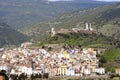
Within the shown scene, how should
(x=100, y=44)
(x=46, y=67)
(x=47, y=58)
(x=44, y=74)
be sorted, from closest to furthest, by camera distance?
(x=44, y=74)
(x=46, y=67)
(x=47, y=58)
(x=100, y=44)

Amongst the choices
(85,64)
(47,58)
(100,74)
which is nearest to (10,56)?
(47,58)

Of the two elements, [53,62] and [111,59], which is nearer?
[53,62]

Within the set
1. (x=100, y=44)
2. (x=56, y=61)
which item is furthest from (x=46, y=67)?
(x=100, y=44)

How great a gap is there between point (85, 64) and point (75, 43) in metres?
32.2

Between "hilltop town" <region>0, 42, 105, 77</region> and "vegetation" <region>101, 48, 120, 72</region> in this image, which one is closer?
"hilltop town" <region>0, 42, 105, 77</region>

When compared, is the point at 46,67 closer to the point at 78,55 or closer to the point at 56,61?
the point at 56,61

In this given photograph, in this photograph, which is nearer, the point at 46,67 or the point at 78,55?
the point at 46,67

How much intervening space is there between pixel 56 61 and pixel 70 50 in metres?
14.4

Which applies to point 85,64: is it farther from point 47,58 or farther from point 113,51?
point 113,51

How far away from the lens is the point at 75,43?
152 m

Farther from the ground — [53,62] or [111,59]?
[111,59]

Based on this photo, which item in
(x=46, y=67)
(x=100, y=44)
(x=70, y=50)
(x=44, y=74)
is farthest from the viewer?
(x=100, y=44)

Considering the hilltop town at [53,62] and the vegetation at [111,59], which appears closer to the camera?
the hilltop town at [53,62]

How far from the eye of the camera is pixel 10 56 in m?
128
